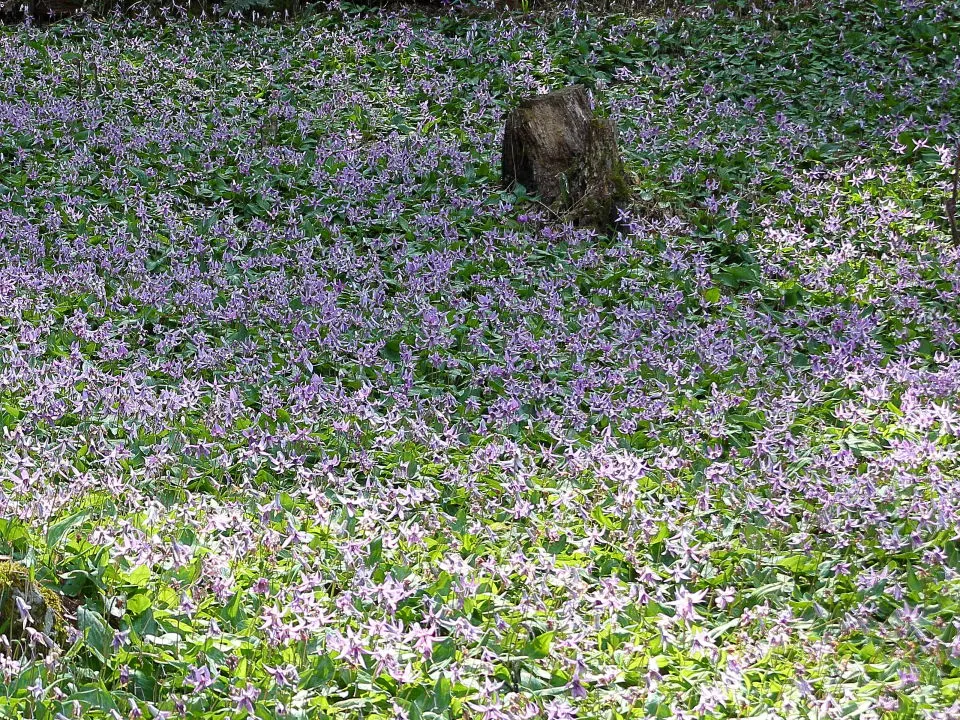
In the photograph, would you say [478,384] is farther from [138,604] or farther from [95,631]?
[95,631]

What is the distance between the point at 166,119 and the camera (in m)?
10.7

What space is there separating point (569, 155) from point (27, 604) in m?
6.49

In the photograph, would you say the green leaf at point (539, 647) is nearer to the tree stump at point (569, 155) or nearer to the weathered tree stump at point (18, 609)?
the weathered tree stump at point (18, 609)

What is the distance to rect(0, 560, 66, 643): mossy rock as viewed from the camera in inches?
130

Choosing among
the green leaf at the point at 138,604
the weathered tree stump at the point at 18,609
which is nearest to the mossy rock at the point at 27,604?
the weathered tree stump at the point at 18,609

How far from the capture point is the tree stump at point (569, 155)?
8.70m

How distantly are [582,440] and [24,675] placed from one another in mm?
3019

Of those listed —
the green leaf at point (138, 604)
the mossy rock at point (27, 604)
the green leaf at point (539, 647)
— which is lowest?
the green leaf at point (539, 647)

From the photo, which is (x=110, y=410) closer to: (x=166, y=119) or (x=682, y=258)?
(x=682, y=258)

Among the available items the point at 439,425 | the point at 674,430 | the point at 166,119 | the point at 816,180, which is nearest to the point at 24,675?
the point at 439,425

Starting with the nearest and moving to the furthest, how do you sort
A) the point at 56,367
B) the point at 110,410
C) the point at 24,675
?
the point at 24,675 → the point at 110,410 → the point at 56,367

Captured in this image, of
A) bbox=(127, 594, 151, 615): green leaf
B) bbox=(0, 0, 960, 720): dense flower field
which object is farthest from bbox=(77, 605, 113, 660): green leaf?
bbox=(127, 594, 151, 615): green leaf

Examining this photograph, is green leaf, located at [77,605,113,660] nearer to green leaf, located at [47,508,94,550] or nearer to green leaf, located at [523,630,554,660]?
green leaf, located at [47,508,94,550]

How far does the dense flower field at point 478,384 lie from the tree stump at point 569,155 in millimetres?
289
